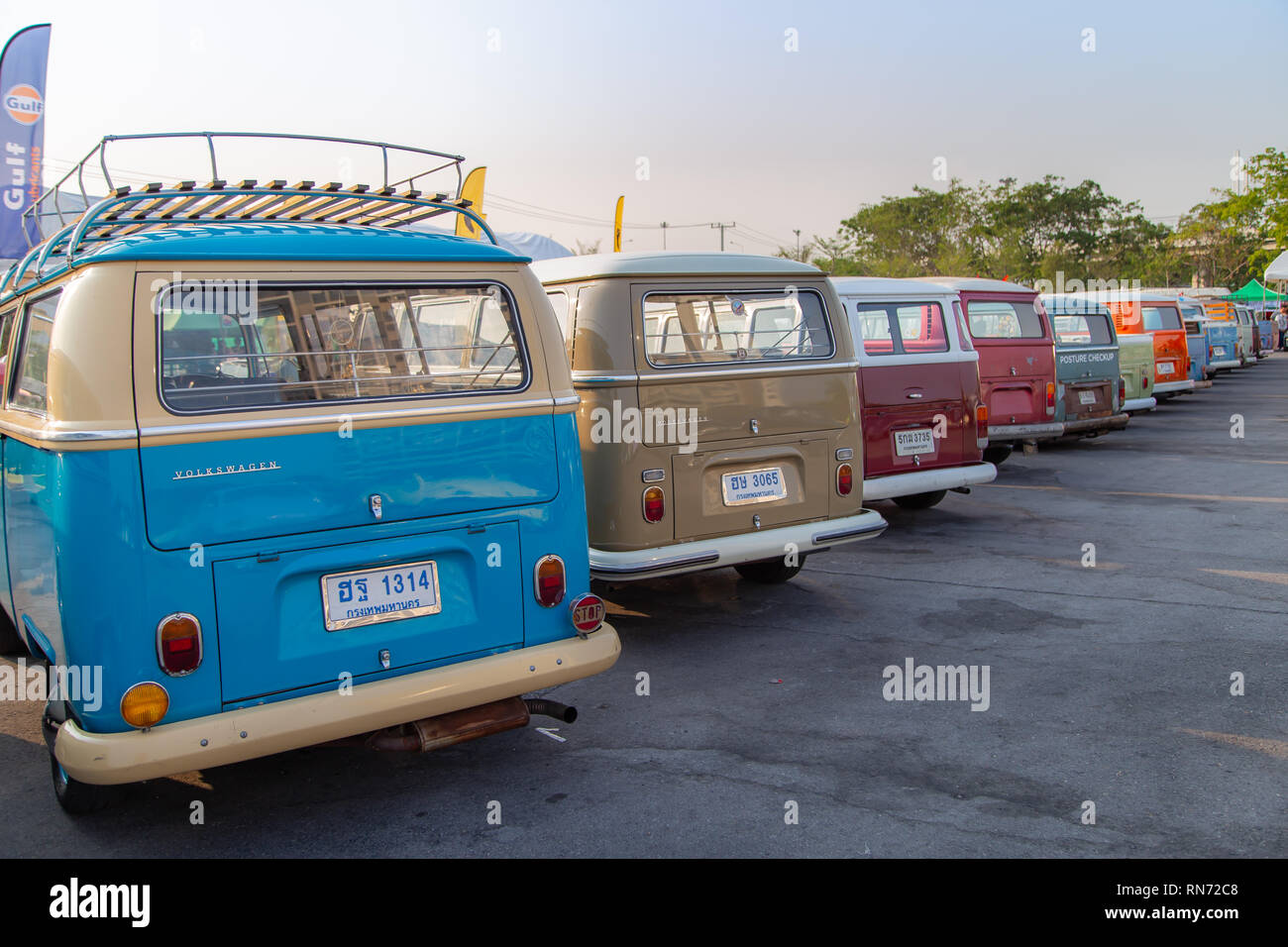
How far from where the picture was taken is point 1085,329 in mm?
12219

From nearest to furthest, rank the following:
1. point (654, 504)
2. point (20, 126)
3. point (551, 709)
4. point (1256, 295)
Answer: point (551, 709) → point (654, 504) → point (20, 126) → point (1256, 295)

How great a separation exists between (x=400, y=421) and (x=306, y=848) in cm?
155

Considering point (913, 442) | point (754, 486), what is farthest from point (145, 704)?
point (913, 442)

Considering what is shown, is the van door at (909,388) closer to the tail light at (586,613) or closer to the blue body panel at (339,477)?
the tail light at (586,613)

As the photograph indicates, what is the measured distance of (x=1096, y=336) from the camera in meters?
12.2

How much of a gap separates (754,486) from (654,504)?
688mm

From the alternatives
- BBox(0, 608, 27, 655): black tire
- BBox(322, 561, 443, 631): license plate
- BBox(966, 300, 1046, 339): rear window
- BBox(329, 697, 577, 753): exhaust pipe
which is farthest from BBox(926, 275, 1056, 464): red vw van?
BBox(0, 608, 27, 655): black tire

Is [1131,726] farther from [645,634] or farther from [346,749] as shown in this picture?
[346,749]

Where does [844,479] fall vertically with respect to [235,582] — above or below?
below

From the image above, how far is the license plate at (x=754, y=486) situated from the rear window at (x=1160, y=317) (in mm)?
13838

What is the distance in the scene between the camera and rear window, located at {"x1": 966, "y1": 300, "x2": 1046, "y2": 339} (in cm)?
1022

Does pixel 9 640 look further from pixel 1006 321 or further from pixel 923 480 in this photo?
pixel 1006 321

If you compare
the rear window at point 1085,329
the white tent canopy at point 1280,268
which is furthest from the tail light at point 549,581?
the white tent canopy at point 1280,268

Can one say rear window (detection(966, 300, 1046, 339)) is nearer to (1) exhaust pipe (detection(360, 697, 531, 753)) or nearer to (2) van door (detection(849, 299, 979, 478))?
(2) van door (detection(849, 299, 979, 478))
